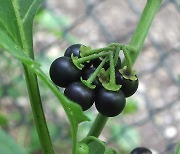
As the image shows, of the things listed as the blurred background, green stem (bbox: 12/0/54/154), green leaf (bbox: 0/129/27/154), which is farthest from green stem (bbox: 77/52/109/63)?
the blurred background

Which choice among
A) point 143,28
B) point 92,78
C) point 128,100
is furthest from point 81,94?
point 128,100

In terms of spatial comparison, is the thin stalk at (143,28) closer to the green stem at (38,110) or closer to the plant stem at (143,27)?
the plant stem at (143,27)

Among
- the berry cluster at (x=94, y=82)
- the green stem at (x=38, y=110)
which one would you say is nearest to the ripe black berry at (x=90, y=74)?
the berry cluster at (x=94, y=82)

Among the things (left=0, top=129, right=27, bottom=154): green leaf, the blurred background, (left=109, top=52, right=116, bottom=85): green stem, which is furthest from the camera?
the blurred background

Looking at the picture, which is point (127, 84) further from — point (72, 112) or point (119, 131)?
point (119, 131)

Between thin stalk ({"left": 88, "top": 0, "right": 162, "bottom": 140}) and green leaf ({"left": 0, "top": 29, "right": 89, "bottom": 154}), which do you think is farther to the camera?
thin stalk ({"left": 88, "top": 0, "right": 162, "bottom": 140})

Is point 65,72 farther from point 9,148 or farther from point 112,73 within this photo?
point 9,148

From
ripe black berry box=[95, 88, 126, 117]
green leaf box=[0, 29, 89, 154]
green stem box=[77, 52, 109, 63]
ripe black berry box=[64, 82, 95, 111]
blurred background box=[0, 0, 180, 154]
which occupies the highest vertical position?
blurred background box=[0, 0, 180, 154]

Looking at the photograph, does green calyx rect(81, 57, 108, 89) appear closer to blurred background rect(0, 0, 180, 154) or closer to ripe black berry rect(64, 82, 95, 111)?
ripe black berry rect(64, 82, 95, 111)
